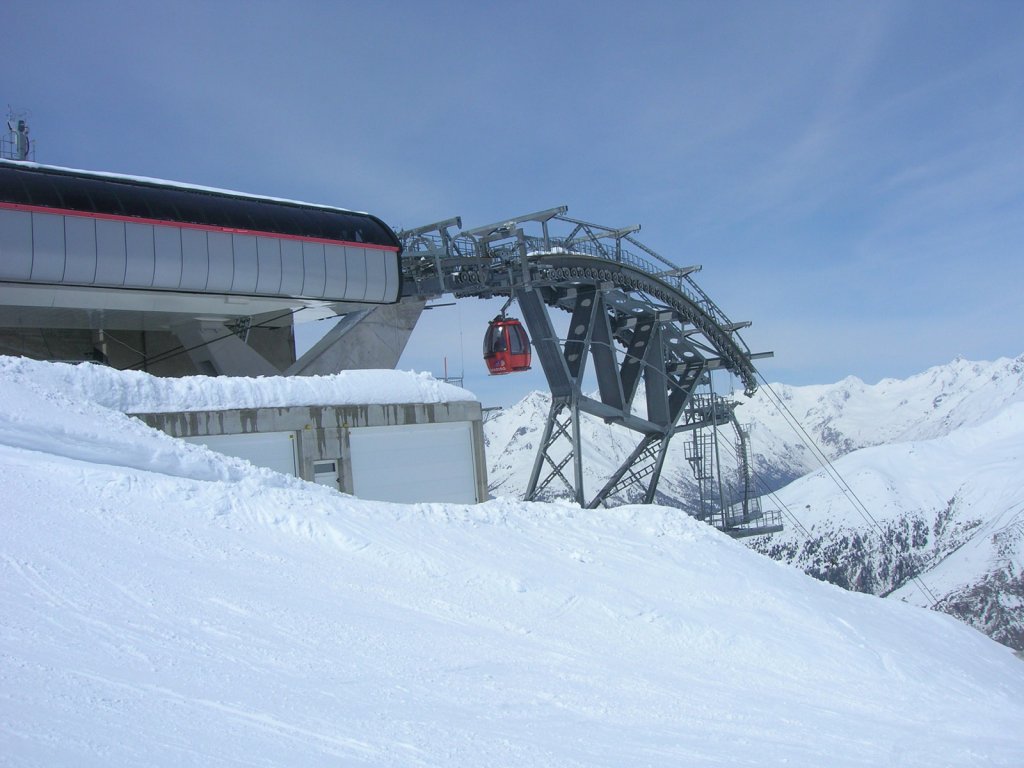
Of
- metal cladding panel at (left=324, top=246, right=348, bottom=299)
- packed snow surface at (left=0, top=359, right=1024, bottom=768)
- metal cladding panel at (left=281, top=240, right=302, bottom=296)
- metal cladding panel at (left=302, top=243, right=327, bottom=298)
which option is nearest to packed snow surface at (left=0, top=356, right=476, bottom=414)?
packed snow surface at (left=0, top=359, right=1024, bottom=768)

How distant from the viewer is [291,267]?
27641 millimetres

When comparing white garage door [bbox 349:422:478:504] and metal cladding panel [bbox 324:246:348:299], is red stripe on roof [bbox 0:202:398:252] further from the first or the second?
white garage door [bbox 349:422:478:504]

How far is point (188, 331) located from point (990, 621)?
96.3 meters

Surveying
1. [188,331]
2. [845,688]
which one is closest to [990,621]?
[188,331]

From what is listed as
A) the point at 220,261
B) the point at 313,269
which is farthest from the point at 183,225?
the point at 313,269

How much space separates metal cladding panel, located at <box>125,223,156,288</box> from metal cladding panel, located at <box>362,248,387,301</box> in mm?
7438

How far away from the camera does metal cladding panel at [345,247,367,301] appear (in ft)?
96.4

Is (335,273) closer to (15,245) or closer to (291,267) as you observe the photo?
(291,267)

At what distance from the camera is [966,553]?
120688 millimetres

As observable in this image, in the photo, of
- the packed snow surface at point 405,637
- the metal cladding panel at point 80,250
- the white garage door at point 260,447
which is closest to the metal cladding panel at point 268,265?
the metal cladding panel at point 80,250

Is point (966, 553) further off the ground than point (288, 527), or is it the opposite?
point (288, 527)

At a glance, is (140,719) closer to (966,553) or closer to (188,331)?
(188,331)

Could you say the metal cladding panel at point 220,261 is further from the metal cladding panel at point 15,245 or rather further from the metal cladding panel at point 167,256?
the metal cladding panel at point 15,245

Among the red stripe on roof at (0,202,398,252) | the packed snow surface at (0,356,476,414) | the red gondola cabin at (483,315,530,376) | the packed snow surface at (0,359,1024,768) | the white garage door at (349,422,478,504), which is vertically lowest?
the packed snow surface at (0,359,1024,768)
